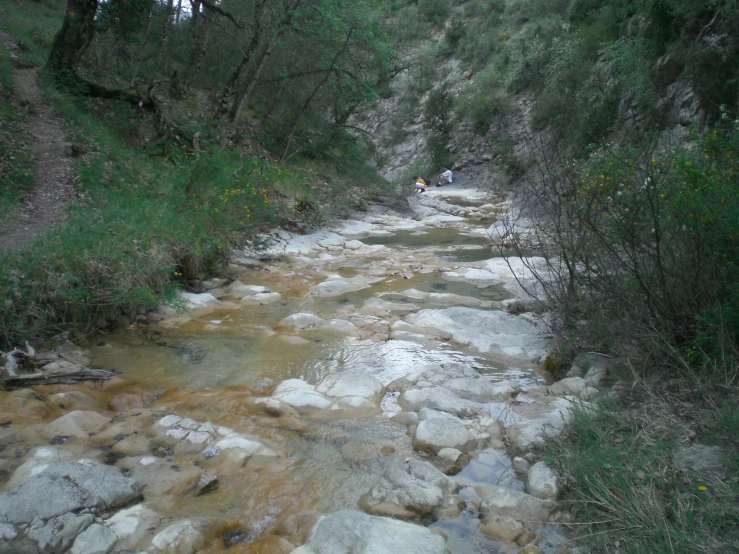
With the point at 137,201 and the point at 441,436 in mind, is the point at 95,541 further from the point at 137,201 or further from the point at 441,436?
the point at 137,201

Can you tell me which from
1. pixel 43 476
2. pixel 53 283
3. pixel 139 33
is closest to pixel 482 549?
pixel 43 476

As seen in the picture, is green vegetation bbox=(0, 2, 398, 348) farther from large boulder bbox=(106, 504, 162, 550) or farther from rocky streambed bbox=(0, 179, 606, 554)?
large boulder bbox=(106, 504, 162, 550)

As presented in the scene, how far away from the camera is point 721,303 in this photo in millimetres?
3684

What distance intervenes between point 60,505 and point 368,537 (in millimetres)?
1509

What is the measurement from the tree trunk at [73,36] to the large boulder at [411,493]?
11.7m

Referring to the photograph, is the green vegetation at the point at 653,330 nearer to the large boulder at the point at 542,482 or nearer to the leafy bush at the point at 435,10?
the large boulder at the point at 542,482

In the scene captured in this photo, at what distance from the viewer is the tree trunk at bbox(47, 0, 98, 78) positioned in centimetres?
1119

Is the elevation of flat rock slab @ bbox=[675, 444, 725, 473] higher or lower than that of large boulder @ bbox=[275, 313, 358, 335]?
higher

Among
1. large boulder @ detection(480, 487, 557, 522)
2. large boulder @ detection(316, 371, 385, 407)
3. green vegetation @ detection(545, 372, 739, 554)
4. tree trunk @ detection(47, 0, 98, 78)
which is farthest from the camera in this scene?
tree trunk @ detection(47, 0, 98, 78)

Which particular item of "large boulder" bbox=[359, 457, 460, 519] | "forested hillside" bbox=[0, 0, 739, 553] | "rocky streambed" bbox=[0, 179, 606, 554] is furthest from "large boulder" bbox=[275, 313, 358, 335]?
"large boulder" bbox=[359, 457, 460, 519]

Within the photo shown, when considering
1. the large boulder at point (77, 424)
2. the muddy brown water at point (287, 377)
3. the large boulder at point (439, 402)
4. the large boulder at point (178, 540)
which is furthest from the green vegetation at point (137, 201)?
the large boulder at point (439, 402)

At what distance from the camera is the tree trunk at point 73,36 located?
11.2 meters

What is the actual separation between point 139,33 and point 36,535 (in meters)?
13.8

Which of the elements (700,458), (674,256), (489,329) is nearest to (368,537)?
(700,458)
